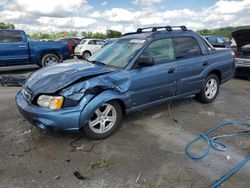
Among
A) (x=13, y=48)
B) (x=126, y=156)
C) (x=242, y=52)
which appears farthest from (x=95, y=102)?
(x=13, y=48)

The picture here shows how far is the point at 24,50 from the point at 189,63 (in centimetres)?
738

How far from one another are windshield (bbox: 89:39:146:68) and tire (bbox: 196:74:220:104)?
198cm

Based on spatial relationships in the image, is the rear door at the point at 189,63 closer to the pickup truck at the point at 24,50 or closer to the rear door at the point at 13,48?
the pickup truck at the point at 24,50

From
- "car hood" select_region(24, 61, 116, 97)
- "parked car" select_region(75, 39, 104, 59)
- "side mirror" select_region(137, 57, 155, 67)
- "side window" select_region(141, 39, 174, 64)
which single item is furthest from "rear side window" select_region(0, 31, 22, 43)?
"side mirror" select_region(137, 57, 155, 67)

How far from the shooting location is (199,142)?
374cm

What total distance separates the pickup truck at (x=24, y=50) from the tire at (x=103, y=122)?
725 cm

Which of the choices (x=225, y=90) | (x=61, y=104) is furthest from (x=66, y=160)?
(x=225, y=90)

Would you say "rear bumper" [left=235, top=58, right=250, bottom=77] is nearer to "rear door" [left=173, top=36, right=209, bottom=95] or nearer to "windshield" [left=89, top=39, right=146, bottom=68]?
"rear door" [left=173, top=36, right=209, bottom=95]

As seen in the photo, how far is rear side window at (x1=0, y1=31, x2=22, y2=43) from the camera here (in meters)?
9.45

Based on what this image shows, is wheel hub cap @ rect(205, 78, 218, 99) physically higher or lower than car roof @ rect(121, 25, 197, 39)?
lower

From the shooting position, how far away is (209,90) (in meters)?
5.66

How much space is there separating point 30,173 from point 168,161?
176 cm

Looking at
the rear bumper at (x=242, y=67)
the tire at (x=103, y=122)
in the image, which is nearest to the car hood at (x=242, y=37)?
the rear bumper at (x=242, y=67)

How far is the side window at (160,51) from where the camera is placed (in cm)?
429
